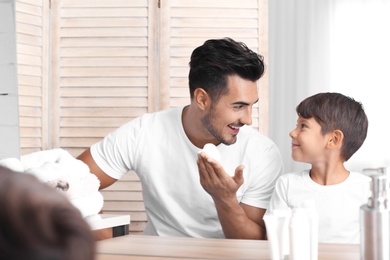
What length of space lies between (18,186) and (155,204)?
1627 mm

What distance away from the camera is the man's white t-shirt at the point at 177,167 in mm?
1837

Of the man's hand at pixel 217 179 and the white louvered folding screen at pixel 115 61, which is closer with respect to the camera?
the man's hand at pixel 217 179

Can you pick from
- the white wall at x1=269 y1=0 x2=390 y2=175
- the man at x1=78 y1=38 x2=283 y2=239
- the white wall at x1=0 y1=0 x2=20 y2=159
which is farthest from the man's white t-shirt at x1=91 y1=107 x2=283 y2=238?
the white wall at x1=269 y1=0 x2=390 y2=175

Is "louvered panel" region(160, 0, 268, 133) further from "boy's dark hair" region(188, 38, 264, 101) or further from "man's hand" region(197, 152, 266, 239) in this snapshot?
"man's hand" region(197, 152, 266, 239)

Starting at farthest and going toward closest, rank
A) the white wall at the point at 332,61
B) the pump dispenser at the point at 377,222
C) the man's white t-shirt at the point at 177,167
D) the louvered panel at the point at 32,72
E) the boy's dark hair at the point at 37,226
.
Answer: the white wall at the point at 332,61 → the louvered panel at the point at 32,72 → the man's white t-shirt at the point at 177,167 → the pump dispenser at the point at 377,222 → the boy's dark hair at the point at 37,226

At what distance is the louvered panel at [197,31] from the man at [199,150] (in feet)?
2.33

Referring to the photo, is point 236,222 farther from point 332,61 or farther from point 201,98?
point 332,61

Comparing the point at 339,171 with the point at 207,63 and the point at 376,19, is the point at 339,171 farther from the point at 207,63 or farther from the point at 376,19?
the point at 376,19

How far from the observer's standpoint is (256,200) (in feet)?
5.87

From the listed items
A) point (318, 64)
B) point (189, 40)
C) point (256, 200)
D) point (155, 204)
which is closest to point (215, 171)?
point (256, 200)

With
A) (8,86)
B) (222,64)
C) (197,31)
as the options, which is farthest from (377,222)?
(197,31)

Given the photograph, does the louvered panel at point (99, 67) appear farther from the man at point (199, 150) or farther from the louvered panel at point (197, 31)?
the man at point (199, 150)

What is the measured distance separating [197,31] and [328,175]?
1.22m

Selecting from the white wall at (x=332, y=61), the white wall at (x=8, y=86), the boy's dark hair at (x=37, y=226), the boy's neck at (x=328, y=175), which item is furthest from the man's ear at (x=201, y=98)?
the boy's dark hair at (x=37, y=226)
